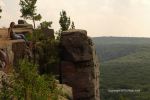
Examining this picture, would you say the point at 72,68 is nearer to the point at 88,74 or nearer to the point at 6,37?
the point at 88,74

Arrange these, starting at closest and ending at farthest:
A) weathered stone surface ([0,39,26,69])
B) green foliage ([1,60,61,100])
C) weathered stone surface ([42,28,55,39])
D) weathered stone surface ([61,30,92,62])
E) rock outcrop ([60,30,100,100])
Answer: green foliage ([1,60,61,100]), weathered stone surface ([0,39,26,69]), rock outcrop ([60,30,100,100]), weathered stone surface ([61,30,92,62]), weathered stone surface ([42,28,55,39])

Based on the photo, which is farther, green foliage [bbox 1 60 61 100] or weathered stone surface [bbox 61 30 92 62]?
weathered stone surface [bbox 61 30 92 62]

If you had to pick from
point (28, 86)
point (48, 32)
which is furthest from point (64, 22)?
point (28, 86)

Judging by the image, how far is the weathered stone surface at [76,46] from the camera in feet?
226

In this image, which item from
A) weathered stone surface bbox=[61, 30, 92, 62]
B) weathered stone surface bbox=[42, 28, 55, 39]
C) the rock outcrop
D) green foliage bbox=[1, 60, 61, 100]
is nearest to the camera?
green foliage bbox=[1, 60, 61, 100]

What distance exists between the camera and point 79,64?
68.6 m

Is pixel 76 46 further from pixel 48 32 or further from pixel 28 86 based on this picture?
pixel 28 86

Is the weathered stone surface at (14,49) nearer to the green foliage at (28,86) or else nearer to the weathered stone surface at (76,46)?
the weathered stone surface at (76,46)

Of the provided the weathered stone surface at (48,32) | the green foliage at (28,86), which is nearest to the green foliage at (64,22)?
the weathered stone surface at (48,32)

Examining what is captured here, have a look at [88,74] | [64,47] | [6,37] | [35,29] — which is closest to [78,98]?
[88,74]

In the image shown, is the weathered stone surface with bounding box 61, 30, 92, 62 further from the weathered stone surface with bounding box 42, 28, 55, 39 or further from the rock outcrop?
the weathered stone surface with bounding box 42, 28, 55, 39

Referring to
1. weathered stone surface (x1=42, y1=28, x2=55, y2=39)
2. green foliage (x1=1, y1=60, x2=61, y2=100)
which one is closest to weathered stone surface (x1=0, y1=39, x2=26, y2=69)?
weathered stone surface (x1=42, y1=28, x2=55, y2=39)

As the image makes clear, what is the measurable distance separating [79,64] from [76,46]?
3.15m

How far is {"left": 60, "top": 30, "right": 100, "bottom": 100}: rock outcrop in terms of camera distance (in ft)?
223
